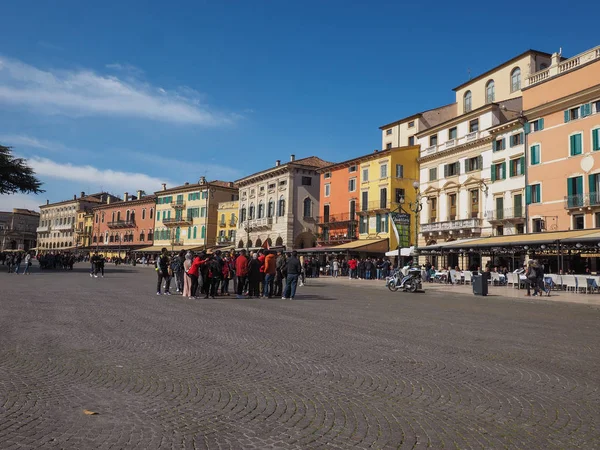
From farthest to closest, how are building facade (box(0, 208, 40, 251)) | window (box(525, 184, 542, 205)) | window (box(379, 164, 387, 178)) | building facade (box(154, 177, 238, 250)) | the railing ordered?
building facade (box(0, 208, 40, 251)) → building facade (box(154, 177, 238, 250)) → window (box(379, 164, 387, 178)) → the railing → window (box(525, 184, 542, 205))

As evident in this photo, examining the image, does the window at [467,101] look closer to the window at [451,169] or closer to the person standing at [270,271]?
the window at [451,169]

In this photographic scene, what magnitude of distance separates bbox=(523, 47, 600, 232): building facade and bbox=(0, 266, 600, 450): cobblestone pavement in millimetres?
22789

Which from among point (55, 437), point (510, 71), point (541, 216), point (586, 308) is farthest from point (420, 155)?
point (55, 437)

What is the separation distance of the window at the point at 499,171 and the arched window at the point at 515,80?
7320 millimetres

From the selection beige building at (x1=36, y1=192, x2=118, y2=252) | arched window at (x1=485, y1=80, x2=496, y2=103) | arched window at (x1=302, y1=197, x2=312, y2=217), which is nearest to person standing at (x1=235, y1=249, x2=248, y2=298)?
arched window at (x1=485, y1=80, x2=496, y2=103)

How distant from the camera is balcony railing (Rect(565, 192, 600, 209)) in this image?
29002 millimetres

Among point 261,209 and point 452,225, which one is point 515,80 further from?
point 261,209

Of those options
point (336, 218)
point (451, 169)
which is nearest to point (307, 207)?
point (336, 218)

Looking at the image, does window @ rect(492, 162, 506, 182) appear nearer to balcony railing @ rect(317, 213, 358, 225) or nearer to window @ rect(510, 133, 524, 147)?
window @ rect(510, 133, 524, 147)

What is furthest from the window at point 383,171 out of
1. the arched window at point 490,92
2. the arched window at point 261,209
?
the arched window at point 261,209

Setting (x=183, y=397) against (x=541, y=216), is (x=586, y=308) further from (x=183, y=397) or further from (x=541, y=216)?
(x=541, y=216)

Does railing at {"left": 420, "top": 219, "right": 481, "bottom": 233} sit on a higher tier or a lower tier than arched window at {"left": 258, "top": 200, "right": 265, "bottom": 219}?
lower

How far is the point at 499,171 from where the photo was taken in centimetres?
3641

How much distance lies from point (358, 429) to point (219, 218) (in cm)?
6851
